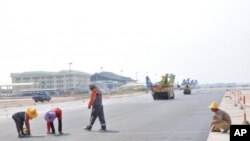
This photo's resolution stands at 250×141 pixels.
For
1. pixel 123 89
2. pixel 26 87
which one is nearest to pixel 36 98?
pixel 123 89

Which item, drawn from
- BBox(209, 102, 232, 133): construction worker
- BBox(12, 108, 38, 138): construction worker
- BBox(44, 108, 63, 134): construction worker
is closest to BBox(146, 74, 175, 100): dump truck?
BBox(44, 108, 63, 134): construction worker

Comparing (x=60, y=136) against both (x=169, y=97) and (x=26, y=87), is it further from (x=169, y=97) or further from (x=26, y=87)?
(x=26, y=87)

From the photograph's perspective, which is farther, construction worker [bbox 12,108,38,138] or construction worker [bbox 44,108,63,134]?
construction worker [bbox 44,108,63,134]

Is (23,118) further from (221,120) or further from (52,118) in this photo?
(221,120)

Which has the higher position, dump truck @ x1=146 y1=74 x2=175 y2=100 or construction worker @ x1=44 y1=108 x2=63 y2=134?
dump truck @ x1=146 y1=74 x2=175 y2=100

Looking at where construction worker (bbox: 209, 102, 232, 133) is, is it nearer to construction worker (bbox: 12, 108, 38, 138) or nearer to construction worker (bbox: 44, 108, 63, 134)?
construction worker (bbox: 44, 108, 63, 134)

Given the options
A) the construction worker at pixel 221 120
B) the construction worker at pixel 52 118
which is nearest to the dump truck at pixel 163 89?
the construction worker at pixel 52 118

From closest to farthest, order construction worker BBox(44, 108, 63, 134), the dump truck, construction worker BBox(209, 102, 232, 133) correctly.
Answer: construction worker BBox(209, 102, 232, 133)
construction worker BBox(44, 108, 63, 134)
the dump truck

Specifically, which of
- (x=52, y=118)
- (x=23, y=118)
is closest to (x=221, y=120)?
(x=52, y=118)

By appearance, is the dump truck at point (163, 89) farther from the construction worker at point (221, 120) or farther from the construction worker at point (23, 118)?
the construction worker at point (221, 120)

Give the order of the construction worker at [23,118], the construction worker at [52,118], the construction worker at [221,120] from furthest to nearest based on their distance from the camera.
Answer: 1. the construction worker at [52,118]
2. the construction worker at [23,118]
3. the construction worker at [221,120]

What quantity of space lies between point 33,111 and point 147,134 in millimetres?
3902

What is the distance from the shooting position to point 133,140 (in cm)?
1435

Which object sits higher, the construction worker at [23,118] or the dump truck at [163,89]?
the dump truck at [163,89]
